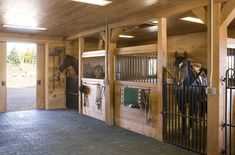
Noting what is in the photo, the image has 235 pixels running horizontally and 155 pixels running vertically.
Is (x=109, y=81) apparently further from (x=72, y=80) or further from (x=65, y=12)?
(x=72, y=80)

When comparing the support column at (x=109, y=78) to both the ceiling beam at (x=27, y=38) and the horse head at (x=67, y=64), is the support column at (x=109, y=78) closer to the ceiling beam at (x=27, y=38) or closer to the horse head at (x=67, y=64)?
the horse head at (x=67, y=64)

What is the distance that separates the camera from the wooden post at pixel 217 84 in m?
3.62

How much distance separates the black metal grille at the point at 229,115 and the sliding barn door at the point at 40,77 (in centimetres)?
633

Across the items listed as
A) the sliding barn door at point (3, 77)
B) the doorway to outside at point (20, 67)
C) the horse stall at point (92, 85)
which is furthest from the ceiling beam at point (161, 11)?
the doorway to outside at point (20, 67)

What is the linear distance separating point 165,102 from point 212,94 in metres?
1.12

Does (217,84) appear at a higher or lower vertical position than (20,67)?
lower

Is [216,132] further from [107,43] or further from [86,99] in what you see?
[86,99]

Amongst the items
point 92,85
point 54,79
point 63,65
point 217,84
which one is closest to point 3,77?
point 54,79

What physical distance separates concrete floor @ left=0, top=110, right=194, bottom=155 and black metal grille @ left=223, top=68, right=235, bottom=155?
609 mm

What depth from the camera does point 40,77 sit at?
340 inches

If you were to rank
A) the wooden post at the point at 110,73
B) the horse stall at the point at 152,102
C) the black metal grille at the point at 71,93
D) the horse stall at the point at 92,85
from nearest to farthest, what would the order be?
the horse stall at the point at 152,102 < the wooden post at the point at 110,73 < the horse stall at the point at 92,85 < the black metal grille at the point at 71,93

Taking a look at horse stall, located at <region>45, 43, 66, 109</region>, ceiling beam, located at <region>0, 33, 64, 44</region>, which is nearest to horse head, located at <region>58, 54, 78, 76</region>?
horse stall, located at <region>45, 43, 66, 109</region>

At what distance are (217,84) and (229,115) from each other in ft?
1.90

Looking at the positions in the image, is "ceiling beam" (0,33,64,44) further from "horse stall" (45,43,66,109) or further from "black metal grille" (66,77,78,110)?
"black metal grille" (66,77,78,110)
